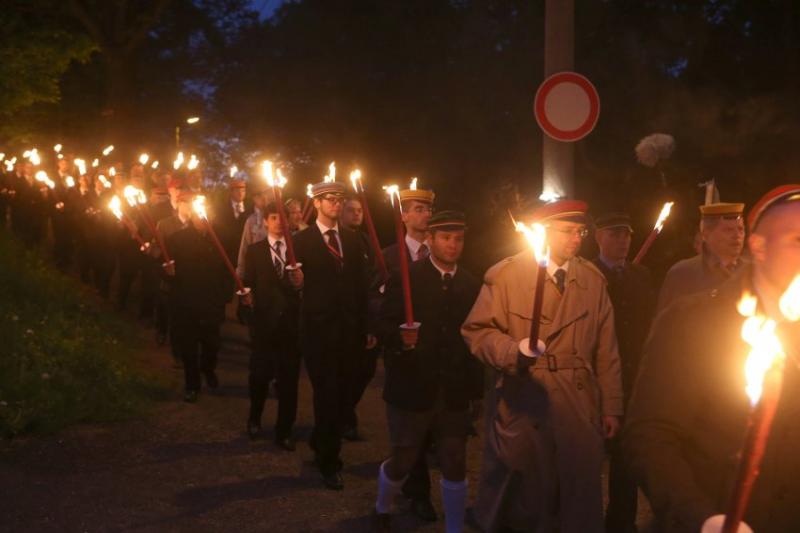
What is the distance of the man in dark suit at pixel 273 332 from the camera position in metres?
8.34

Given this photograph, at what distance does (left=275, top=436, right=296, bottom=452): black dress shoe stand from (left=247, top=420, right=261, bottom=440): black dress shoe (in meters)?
0.37

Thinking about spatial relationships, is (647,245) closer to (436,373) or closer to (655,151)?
(436,373)

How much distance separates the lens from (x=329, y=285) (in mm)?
7465

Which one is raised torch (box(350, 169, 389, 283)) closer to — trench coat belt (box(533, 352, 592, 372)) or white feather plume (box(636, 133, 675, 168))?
trench coat belt (box(533, 352, 592, 372))

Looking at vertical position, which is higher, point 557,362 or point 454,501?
point 557,362

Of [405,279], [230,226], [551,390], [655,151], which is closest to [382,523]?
[405,279]

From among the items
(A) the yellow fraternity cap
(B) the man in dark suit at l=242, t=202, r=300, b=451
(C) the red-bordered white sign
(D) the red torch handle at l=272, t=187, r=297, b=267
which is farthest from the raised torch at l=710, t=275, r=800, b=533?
(B) the man in dark suit at l=242, t=202, r=300, b=451

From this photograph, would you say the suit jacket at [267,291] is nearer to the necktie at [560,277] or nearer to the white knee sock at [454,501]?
the white knee sock at [454,501]

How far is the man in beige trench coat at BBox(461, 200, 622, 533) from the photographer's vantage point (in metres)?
4.63

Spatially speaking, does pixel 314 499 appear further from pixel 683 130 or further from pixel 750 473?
pixel 683 130

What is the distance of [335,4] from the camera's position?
83.2 ft

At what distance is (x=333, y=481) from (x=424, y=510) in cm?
90

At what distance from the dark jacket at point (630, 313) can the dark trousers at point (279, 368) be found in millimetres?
2998

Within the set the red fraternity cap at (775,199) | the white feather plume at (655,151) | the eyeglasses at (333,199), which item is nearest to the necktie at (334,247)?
the eyeglasses at (333,199)
